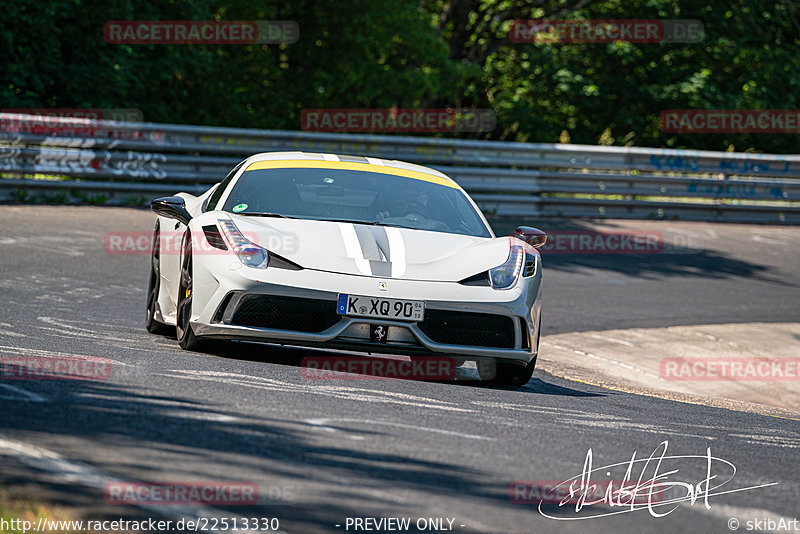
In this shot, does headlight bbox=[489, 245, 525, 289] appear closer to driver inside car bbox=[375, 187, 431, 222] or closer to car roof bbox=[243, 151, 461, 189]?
driver inside car bbox=[375, 187, 431, 222]

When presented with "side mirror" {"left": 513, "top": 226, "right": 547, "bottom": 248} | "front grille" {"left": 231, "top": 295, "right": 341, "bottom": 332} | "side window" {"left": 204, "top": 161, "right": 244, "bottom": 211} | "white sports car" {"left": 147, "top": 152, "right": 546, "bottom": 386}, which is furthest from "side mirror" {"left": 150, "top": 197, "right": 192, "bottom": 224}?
"side mirror" {"left": 513, "top": 226, "right": 547, "bottom": 248}

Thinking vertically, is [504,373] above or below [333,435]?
below

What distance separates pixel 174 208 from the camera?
7.46 m

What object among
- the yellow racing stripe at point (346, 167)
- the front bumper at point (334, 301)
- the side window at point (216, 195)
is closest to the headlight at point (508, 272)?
the front bumper at point (334, 301)

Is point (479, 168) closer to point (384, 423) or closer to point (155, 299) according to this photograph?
point (155, 299)

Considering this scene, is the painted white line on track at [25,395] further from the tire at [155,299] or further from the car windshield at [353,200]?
the tire at [155,299]

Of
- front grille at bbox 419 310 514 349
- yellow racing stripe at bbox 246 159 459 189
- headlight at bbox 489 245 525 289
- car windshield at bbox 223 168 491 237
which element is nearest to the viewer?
front grille at bbox 419 310 514 349

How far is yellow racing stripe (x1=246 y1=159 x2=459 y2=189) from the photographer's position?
7961mm

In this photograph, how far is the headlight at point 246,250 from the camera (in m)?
6.55

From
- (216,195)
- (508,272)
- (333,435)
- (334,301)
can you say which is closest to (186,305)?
(334,301)

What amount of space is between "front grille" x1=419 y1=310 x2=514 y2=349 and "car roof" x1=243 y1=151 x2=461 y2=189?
184cm

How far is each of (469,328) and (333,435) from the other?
7.26 ft

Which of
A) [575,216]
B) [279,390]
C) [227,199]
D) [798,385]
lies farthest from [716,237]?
[279,390]

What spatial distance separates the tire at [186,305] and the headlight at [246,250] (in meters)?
0.38
